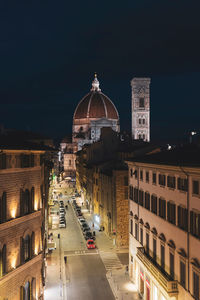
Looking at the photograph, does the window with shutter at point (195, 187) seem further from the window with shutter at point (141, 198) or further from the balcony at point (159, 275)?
the window with shutter at point (141, 198)

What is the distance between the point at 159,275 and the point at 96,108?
127m

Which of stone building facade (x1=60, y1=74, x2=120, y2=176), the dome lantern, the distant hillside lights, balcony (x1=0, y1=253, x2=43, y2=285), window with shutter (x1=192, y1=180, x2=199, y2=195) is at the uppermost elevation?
the dome lantern

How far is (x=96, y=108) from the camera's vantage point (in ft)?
482

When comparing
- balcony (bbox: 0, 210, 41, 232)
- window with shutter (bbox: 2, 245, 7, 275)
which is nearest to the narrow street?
balcony (bbox: 0, 210, 41, 232)

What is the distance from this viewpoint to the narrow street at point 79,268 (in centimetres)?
2895

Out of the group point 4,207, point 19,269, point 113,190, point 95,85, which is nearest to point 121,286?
point 19,269

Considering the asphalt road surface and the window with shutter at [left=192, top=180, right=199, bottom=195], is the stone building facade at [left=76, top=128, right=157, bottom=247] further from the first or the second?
the window with shutter at [left=192, top=180, right=199, bottom=195]

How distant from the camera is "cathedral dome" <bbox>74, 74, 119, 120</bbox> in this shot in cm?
14600

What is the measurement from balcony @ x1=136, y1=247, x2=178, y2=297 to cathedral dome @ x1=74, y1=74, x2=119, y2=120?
120 m

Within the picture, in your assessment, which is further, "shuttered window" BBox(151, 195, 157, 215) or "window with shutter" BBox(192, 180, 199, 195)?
"shuttered window" BBox(151, 195, 157, 215)

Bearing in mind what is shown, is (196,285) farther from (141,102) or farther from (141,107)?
(141,102)

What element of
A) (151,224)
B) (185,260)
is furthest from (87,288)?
(185,260)

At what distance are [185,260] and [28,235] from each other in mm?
10989

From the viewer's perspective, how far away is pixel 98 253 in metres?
40.3
